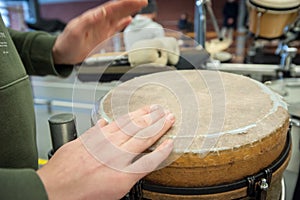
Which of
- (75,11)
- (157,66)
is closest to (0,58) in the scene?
(157,66)

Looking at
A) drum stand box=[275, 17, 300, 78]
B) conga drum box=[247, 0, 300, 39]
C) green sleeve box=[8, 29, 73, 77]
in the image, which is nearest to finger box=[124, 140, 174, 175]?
green sleeve box=[8, 29, 73, 77]

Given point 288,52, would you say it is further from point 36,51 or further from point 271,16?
point 36,51

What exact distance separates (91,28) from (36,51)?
23 cm

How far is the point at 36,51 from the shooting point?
866mm

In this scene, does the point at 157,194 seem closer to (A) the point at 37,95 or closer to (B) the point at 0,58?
(B) the point at 0,58

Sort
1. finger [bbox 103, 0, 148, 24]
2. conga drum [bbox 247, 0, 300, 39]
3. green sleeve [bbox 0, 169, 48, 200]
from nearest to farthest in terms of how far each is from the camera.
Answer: green sleeve [bbox 0, 169, 48, 200] → finger [bbox 103, 0, 148, 24] → conga drum [bbox 247, 0, 300, 39]

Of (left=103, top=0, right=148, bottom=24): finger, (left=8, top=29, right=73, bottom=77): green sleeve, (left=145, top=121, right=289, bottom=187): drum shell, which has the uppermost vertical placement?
(left=103, top=0, right=148, bottom=24): finger

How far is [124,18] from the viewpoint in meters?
0.79

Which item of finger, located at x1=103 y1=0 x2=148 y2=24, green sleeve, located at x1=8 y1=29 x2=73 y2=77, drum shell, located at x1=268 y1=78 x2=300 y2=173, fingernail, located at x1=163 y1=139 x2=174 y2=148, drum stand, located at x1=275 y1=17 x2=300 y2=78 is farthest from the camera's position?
drum stand, located at x1=275 y1=17 x2=300 y2=78

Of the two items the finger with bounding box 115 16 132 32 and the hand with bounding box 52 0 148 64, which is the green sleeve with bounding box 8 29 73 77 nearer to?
the hand with bounding box 52 0 148 64

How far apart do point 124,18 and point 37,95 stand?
178 centimetres

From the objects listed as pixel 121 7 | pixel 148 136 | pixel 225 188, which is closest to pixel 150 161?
pixel 148 136

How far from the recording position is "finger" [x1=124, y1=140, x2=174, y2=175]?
44 centimetres

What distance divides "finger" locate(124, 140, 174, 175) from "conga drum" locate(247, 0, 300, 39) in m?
1.10
